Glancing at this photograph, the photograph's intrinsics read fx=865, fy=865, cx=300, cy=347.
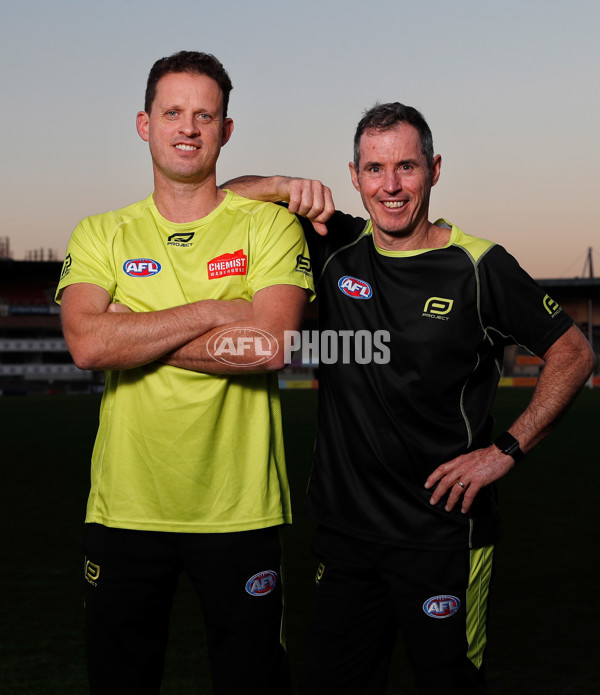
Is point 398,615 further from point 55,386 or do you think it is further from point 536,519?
point 55,386

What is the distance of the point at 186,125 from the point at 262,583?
1.50 metres

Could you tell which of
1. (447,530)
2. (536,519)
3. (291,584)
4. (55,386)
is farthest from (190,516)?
(55,386)

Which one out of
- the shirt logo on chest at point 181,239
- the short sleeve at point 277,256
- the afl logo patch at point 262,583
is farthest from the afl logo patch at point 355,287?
the afl logo patch at point 262,583

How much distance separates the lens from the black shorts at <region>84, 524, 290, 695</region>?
→ 2.73 meters

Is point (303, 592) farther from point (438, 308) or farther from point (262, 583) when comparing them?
point (438, 308)

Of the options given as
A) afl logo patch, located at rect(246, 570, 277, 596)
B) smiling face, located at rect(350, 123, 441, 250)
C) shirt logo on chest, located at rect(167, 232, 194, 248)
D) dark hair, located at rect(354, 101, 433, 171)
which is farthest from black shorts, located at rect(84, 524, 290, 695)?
dark hair, located at rect(354, 101, 433, 171)

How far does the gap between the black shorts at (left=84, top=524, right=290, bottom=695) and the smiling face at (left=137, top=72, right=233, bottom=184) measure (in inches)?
47.6

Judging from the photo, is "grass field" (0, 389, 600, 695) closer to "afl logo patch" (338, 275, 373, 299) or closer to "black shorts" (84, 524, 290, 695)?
"black shorts" (84, 524, 290, 695)

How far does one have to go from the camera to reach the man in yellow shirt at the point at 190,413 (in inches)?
108

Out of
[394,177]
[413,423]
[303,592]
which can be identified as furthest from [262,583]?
[303,592]

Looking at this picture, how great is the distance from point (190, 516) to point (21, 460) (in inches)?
435

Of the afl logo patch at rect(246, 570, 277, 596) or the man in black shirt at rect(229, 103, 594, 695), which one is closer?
the afl logo patch at rect(246, 570, 277, 596)

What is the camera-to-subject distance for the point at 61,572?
621 centimetres

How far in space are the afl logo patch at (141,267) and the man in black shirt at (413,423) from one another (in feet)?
1.75
